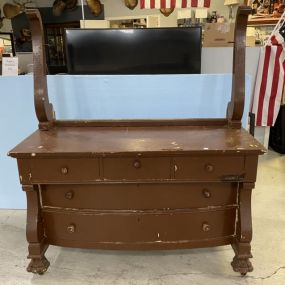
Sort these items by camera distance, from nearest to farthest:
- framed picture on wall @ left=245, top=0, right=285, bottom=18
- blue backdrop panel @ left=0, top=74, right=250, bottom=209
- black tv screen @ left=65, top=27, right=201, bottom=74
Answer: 1. blue backdrop panel @ left=0, top=74, right=250, bottom=209
2. black tv screen @ left=65, top=27, right=201, bottom=74
3. framed picture on wall @ left=245, top=0, right=285, bottom=18

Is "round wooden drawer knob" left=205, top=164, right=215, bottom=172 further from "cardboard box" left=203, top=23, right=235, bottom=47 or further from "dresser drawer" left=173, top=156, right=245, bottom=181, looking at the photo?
"cardboard box" left=203, top=23, right=235, bottom=47

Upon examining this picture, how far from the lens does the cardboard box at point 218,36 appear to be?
3.23m

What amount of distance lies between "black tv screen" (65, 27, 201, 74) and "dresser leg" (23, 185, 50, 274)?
0.98 m

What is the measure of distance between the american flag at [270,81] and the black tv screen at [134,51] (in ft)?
3.97

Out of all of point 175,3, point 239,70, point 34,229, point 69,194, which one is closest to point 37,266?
point 34,229

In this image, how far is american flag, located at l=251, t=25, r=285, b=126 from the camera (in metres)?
2.90

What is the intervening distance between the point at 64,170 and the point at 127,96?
73cm

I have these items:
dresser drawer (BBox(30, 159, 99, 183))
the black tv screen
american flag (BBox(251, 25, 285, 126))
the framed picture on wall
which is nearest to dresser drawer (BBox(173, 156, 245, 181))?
dresser drawer (BBox(30, 159, 99, 183))

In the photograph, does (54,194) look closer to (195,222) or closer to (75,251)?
(75,251)

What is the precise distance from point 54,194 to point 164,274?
693mm

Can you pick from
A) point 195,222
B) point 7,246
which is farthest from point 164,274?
point 7,246

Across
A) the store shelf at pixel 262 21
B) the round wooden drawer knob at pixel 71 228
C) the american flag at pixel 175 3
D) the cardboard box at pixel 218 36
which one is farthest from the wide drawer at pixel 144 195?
the store shelf at pixel 262 21

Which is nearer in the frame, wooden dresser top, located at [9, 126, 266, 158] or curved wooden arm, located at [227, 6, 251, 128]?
wooden dresser top, located at [9, 126, 266, 158]

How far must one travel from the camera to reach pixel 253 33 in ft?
14.3
